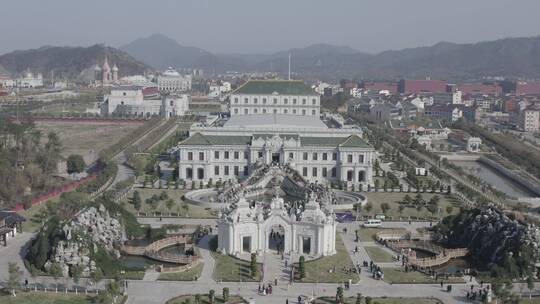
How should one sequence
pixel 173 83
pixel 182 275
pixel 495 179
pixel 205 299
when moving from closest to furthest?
pixel 205 299 → pixel 182 275 → pixel 495 179 → pixel 173 83

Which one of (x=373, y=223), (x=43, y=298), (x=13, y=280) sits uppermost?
(x=13, y=280)

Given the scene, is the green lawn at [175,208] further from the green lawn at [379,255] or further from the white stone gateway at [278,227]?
the green lawn at [379,255]

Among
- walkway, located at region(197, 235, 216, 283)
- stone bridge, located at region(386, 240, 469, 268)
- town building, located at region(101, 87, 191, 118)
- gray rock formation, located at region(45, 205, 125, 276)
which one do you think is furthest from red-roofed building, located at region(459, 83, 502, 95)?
gray rock formation, located at region(45, 205, 125, 276)

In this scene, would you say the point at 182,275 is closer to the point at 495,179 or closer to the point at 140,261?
the point at 140,261

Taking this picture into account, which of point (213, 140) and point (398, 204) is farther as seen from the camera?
point (213, 140)

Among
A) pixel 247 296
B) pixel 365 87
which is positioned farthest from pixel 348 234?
pixel 365 87

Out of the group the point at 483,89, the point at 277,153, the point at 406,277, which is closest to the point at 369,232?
the point at 406,277

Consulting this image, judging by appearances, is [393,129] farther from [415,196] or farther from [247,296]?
[247,296]
